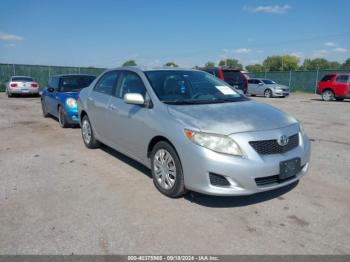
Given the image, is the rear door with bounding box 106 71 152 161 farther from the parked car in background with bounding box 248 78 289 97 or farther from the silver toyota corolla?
the parked car in background with bounding box 248 78 289 97

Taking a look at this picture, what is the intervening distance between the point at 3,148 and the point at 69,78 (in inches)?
134

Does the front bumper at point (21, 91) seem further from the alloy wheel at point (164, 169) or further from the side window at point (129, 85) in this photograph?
the alloy wheel at point (164, 169)

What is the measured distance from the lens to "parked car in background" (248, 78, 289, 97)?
965 inches

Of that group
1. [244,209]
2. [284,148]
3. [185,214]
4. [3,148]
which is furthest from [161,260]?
[3,148]

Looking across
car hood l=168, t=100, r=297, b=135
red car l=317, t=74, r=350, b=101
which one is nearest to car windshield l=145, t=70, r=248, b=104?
car hood l=168, t=100, r=297, b=135

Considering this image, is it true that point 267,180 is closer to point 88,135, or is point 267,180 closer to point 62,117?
point 88,135

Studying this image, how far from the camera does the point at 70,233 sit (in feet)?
10.4

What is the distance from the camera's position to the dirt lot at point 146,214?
2965 millimetres

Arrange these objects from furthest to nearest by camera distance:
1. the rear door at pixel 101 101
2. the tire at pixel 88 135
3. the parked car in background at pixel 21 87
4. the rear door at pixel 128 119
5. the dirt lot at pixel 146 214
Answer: the parked car in background at pixel 21 87, the tire at pixel 88 135, the rear door at pixel 101 101, the rear door at pixel 128 119, the dirt lot at pixel 146 214

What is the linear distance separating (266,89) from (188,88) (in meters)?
21.8

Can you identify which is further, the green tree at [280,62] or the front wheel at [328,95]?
the green tree at [280,62]

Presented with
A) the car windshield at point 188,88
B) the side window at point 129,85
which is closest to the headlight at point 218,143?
the car windshield at point 188,88

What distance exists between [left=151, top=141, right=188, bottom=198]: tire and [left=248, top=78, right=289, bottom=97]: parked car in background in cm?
2208

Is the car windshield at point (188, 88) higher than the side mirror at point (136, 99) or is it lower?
higher
